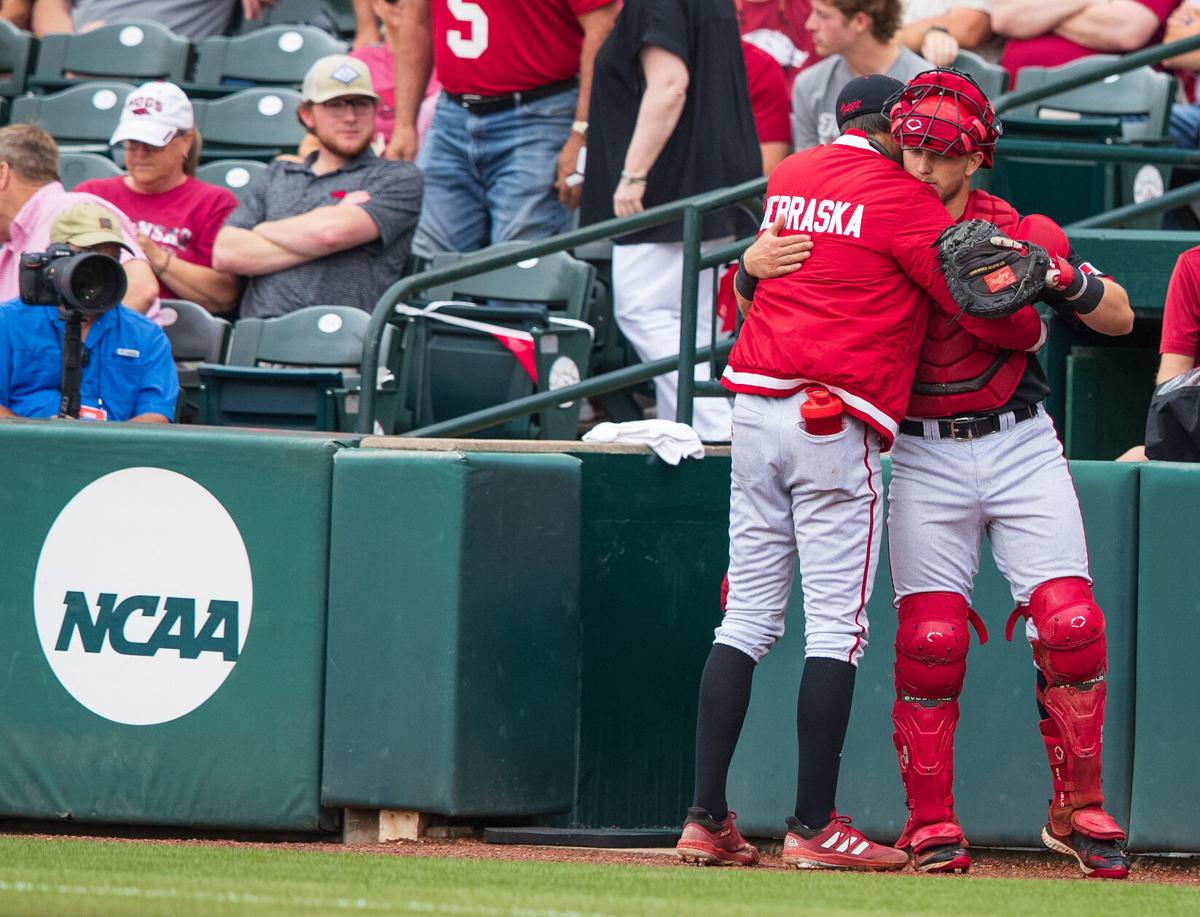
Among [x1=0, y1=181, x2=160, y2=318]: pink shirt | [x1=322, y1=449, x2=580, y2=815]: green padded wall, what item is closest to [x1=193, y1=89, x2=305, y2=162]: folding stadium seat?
[x1=0, y1=181, x2=160, y2=318]: pink shirt

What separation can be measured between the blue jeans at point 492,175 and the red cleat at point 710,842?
3696 millimetres

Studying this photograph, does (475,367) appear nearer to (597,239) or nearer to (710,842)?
(597,239)

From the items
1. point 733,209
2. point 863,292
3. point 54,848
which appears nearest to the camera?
point 863,292

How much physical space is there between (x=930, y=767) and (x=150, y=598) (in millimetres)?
2126

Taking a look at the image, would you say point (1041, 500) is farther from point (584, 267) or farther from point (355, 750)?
point (584, 267)

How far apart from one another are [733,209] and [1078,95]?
6.78 feet

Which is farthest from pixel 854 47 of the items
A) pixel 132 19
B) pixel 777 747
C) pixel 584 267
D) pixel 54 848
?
pixel 132 19

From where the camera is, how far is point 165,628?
512 cm

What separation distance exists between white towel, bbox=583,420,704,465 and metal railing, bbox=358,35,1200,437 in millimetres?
150

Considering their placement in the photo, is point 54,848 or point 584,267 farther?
point 584,267

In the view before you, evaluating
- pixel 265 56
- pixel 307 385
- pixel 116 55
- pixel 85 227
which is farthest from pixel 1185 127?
pixel 116 55

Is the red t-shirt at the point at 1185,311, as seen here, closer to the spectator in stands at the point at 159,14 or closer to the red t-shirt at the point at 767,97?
the red t-shirt at the point at 767,97

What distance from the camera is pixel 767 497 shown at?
4492 millimetres

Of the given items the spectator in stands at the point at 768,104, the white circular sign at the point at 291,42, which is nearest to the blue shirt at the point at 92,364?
the spectator in stands at the point at 768,104
